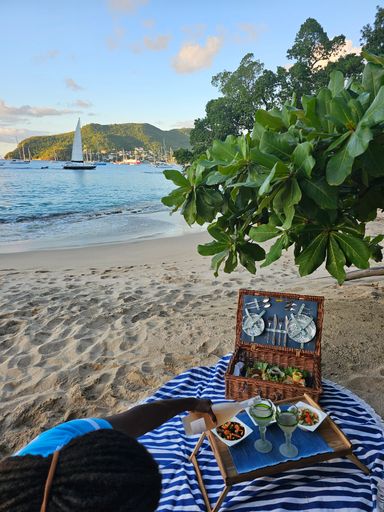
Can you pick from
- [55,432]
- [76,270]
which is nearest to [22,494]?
[55,432]

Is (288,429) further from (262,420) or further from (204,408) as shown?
(204,408)

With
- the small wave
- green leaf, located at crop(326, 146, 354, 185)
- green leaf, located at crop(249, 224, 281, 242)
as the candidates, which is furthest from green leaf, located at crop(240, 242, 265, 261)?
the small wave

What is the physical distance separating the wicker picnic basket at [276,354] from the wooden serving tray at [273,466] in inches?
16.9

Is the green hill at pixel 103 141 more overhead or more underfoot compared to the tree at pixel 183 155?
more overhead

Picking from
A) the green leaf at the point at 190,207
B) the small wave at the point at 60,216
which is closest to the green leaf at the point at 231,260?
the green leaf at the point at 190,207

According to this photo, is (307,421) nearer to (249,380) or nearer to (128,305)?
(249,380)

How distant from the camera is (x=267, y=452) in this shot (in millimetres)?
1665

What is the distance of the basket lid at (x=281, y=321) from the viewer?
246 cm

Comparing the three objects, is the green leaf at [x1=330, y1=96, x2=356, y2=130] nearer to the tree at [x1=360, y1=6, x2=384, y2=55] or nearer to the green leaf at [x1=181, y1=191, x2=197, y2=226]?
the green leaf at [x1=181, y1=191, x2=197, y2=226]

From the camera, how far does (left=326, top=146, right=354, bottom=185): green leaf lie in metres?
1.46

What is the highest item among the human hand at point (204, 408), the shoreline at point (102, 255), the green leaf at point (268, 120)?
the green leaf at point (268, 120)

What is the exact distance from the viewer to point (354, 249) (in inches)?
73.4

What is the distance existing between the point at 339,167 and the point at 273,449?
1.27 meters

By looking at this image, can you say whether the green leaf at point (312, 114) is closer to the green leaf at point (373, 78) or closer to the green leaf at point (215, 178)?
the green leaf at point (373, 78)
